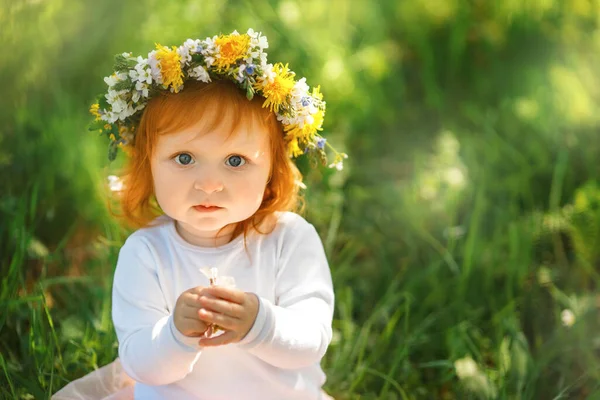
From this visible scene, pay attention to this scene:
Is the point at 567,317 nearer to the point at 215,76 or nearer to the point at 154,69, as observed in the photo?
the point at 215,76

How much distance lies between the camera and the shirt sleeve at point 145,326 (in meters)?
1.93

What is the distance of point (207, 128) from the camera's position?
6.53 feet

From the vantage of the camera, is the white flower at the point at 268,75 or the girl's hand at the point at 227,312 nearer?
the girl's hand at the point at 227,312

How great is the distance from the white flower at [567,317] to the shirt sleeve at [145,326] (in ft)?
4.69

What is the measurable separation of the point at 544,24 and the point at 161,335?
307 centimetres

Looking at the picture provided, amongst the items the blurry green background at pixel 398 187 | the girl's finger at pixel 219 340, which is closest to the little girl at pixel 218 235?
the girl's finger at pixel 219 340

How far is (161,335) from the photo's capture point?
6.39 feet

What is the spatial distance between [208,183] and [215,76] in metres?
0.24

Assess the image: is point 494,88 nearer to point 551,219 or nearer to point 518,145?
point 518,145

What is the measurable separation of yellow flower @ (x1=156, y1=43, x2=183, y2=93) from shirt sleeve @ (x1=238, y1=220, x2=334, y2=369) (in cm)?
48

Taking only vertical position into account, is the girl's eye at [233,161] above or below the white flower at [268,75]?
A: below

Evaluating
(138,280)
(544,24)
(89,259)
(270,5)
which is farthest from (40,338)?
(544,24)

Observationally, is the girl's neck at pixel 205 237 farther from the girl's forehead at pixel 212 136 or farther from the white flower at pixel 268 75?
the white flower at pixel 268 75

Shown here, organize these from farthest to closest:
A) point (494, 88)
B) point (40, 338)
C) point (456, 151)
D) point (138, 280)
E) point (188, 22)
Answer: point (494, 88)
point (188, 22)
point (456, 151)
point (40, 338)
point (138, 280)
